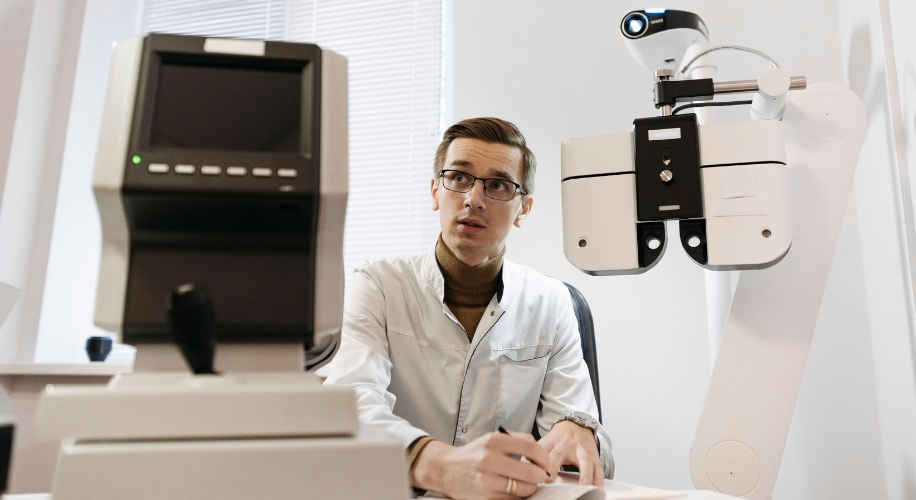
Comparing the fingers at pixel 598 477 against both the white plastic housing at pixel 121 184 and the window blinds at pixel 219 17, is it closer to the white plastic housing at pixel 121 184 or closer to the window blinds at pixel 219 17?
the white plastic housing at pixel 121 184

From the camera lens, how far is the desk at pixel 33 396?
6.38ft

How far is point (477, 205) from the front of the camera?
1.42m

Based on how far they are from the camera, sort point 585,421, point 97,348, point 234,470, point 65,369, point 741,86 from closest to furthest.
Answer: point 234,470, point 741,86, point 585,421, point 65,369, point 97,348

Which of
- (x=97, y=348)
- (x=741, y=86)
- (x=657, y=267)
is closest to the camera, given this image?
(x=741, y=86)

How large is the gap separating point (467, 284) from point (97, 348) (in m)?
1.40

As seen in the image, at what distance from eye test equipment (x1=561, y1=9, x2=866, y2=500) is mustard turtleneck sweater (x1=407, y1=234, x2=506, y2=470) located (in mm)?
567

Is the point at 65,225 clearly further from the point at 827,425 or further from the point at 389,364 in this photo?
the point at 827,425

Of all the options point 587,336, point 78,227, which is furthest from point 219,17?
point 587,336

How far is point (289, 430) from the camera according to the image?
52 cm

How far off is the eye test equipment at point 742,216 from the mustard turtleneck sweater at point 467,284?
567 mm

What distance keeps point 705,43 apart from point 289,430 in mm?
1087

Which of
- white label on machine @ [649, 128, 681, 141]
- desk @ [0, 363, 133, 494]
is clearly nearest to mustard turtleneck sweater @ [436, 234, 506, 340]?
white label on machine @ [649, 128, 681, 141]

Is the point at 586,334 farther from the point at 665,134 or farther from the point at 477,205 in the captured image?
the point at 665,134

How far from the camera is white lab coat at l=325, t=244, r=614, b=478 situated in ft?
4.60
